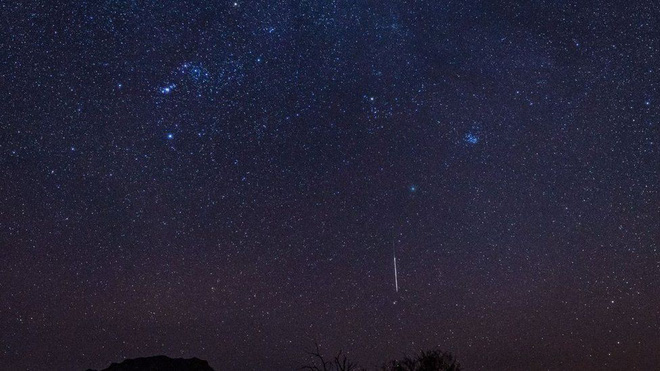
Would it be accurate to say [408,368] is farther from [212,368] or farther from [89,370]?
[89,370]

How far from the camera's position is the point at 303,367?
27.3 metres

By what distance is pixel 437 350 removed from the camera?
28047 mm

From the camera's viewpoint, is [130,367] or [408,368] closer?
[408,368]

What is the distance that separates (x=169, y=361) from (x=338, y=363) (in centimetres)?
1265

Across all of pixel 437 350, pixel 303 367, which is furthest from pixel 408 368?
pixel 303 367

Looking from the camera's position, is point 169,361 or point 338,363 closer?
point 338,363

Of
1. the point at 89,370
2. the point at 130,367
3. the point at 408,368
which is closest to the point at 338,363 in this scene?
the point at 408,368

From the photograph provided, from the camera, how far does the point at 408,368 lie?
27.8m

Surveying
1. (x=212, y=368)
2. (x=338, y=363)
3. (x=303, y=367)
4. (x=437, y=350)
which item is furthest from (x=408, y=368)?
(x=212, y=368)

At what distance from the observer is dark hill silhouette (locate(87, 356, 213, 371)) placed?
33.6m

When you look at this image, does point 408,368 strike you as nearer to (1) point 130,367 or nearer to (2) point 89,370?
(1) point 130,367

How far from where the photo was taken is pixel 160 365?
33875mm

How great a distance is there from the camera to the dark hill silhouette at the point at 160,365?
110 ft

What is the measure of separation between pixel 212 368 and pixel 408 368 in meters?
13.9
